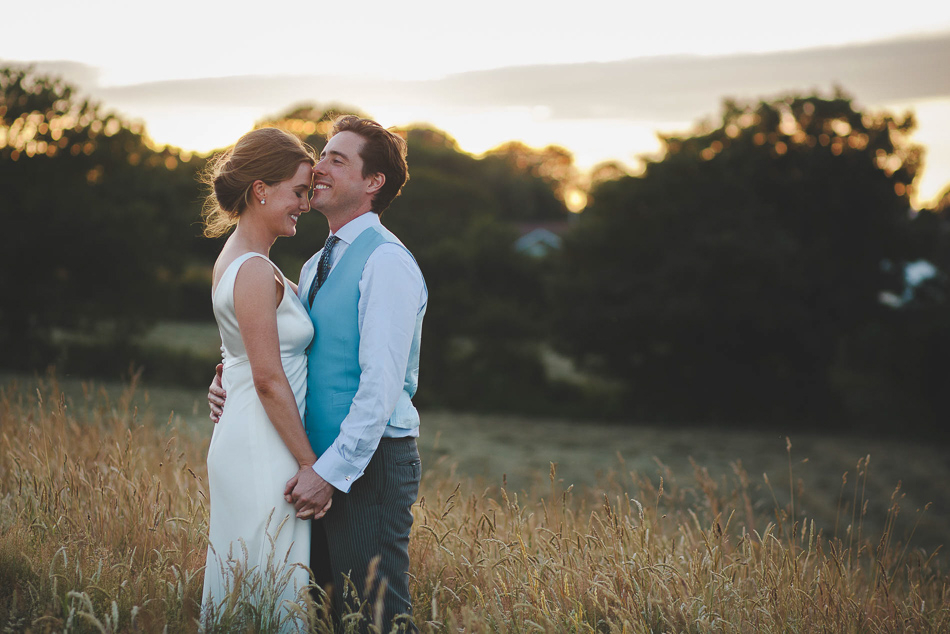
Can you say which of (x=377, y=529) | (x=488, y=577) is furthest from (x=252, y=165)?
(x=488, y=577)

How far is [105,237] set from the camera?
827 inches

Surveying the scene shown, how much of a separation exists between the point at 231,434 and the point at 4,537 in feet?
4.32

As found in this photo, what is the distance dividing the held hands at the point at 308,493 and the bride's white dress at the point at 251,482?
48mm

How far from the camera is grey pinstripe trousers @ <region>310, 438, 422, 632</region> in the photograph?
2943mm

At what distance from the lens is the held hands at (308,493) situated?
9.44ft

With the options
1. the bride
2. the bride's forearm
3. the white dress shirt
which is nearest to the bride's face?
the bride

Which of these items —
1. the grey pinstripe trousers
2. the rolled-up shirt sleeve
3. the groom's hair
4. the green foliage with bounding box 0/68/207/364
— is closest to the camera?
the rolled-up shirt sleeve

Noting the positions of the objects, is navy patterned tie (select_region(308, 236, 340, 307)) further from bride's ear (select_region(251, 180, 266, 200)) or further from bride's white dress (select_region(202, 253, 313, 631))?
bride's ear (select_region(251, 180, 266, 200))

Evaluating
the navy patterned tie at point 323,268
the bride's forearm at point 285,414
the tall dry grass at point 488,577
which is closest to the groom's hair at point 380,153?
the navy patterned tie at point 323,268

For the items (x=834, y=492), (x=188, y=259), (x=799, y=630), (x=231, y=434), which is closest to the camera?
(x=231, y=434)

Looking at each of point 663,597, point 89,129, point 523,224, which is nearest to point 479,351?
point 89,129

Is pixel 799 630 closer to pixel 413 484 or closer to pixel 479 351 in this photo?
pixel 413 484

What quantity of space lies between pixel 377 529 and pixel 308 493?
0.30 metres

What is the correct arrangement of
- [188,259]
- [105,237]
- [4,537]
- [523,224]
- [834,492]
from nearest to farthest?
1. [4,537]
2. [834,492]
3. [105,237]
4. [188,259]
5. [523,224]
